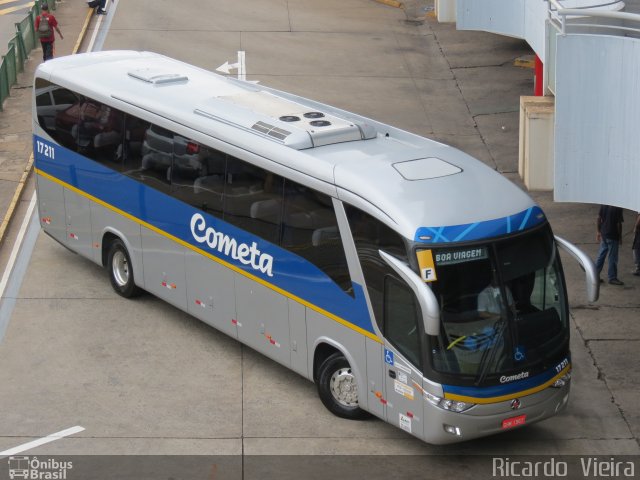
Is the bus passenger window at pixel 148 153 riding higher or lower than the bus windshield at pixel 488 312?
higher

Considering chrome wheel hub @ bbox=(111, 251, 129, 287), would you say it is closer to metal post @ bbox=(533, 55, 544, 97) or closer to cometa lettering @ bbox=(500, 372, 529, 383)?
cometa lettering @ bbox=(500, 372, 529, 383)

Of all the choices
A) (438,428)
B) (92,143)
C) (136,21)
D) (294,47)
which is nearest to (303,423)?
(438,428)

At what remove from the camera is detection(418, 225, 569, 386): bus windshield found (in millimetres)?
12383

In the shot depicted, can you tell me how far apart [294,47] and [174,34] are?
3.49m

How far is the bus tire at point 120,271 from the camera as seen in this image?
17.7 metres

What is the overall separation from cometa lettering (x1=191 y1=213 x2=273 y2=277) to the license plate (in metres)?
3.56

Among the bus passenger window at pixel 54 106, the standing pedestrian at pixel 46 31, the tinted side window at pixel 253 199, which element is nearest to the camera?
the tinted side window at pixel 253 199

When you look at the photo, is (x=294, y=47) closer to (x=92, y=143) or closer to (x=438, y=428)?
(x=92, y=143)

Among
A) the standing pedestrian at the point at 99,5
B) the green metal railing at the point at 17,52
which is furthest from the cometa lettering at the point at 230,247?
the standing pedestrian at the point at 99,5

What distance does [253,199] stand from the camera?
14914 mm

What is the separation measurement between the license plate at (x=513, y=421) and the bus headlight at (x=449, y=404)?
0.51 meters

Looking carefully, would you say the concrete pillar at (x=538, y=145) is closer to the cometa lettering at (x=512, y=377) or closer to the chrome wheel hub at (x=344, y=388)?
the chrome wheel hub at (x=344, y=388)

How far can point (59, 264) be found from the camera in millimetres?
19250

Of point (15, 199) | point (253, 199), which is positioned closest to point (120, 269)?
point (253, 199)
